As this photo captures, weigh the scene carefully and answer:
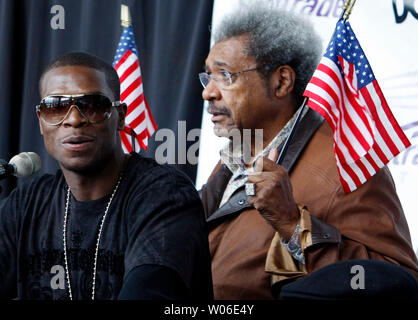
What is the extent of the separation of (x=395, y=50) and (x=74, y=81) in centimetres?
197

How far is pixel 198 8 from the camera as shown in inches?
164

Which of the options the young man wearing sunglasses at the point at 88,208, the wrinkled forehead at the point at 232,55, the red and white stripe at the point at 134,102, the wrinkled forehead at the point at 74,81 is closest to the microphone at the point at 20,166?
the young man wearing sunglasses at the point at 88,208

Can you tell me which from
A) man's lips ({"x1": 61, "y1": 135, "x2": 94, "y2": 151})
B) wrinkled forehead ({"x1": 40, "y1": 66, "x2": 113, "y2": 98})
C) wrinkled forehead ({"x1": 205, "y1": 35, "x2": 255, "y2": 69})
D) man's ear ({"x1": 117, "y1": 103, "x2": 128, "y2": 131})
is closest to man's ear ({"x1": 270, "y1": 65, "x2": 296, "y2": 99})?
wrinkled forehead ({"x1": 205, "y1": 35, "x2": 255, "y2": 69})

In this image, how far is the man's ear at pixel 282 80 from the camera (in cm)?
300

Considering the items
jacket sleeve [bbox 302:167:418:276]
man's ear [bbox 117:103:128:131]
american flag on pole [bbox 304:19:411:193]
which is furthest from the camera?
american flag on pole [bbox 304:19:411:193]

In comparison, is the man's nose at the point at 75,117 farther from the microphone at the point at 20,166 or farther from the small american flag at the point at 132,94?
the small american flag at the point at 132,94

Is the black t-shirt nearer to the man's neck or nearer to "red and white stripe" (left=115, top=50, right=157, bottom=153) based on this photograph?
the man's neck

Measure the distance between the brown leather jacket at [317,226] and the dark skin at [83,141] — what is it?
80cm

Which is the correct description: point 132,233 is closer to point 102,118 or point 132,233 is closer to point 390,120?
point 102,118

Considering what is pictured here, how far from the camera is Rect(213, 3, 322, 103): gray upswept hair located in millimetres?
3008

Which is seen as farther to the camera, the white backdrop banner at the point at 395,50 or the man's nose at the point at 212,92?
the white backdrop banner at the point at 395,50

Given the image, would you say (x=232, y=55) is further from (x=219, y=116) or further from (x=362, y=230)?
(x=362, y=230)

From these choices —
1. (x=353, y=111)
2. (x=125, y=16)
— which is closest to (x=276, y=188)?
(x=353, y=111)

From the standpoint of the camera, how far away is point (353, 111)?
2.65 meters
